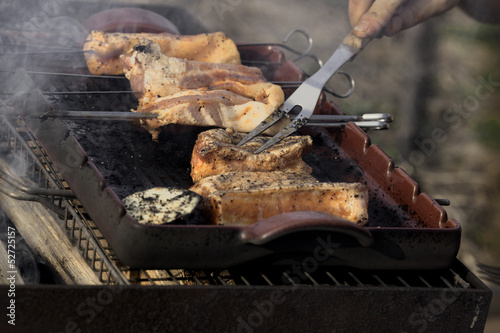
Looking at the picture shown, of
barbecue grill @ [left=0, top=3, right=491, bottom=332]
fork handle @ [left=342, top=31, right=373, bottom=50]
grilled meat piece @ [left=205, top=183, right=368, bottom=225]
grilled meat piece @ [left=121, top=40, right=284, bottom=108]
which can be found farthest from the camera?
fork handle @ [left=342, top=31, right=373, bottom=50]

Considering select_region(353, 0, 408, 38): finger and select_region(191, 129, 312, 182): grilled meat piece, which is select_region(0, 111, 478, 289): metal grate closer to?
select_region(191, 129, 312, 182): grilled meat piece

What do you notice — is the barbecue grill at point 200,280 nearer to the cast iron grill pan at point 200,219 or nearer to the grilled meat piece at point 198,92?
the cast iron grill pan at point 200,219

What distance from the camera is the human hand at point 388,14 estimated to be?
415cm

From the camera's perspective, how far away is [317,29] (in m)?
7.98

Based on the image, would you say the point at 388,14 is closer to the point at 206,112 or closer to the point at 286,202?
the point at 206,112

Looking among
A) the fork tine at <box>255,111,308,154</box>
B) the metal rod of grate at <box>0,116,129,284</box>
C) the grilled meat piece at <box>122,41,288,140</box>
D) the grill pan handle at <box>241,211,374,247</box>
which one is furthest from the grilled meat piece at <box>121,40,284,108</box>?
the grill pan handle at <box>241,211,374,247</box>

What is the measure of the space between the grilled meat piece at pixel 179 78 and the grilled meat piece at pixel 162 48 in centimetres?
23

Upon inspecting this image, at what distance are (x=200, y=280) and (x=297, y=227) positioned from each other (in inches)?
23.9

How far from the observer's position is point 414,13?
15.5 ft

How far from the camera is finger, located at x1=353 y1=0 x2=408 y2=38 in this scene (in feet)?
13.5

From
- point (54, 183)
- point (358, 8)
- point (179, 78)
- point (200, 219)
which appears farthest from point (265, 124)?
point (358, 8)

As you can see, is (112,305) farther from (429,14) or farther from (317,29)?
(317,29)

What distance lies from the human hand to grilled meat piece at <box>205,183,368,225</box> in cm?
160

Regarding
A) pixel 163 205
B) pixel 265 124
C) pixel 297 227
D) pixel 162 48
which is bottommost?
pixel 297 227
